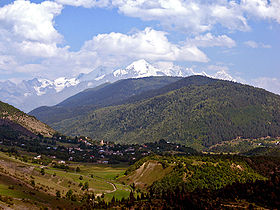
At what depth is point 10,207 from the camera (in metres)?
89.2

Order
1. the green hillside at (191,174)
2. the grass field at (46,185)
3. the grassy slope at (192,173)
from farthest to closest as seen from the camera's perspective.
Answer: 1. the grassy slope at (192,173)
2. the green hillside at (191,174)
3. the grass field at (46,185)

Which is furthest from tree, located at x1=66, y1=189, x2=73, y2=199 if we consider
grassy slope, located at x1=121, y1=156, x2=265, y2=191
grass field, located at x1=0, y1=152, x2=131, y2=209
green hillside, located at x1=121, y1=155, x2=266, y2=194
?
grassy slope, located at x1=121, y1=156, x2=265, y2=191

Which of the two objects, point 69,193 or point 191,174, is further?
point 191,174

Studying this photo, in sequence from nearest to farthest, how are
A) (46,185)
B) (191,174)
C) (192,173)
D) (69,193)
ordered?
(69,193), (46,185), (191,174), (192,173)

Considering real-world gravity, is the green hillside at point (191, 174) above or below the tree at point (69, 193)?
above

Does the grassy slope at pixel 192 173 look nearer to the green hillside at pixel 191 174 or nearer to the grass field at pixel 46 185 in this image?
the green hillside at pixel 191 174

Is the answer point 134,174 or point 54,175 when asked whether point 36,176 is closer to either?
point 54,175

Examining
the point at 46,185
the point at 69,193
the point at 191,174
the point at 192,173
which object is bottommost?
the point at 69,193

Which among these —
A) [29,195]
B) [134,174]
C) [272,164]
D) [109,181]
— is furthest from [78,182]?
[272,164]

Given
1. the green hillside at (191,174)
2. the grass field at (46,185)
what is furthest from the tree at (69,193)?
the green hillside at (191,174)

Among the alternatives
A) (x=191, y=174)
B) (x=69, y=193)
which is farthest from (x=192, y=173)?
(x=69, y=193)

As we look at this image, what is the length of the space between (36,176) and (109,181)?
44.6 m

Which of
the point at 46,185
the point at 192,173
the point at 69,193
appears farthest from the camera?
the point at 192,173

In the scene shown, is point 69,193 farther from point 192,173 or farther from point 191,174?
point 192,173
